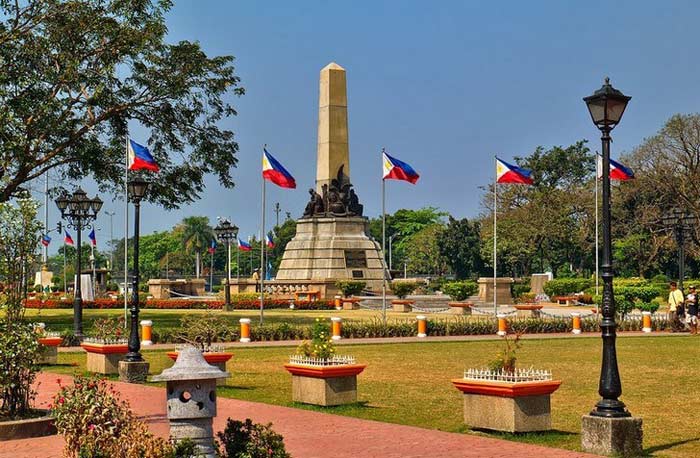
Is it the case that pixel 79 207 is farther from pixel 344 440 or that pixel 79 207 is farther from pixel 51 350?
pixel 344 440

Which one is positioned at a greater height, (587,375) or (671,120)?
(671,120)


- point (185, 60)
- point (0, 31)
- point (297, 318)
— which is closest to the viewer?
point (0, 31)

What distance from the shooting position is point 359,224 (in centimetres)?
6066

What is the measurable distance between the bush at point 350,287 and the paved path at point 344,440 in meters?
40.3

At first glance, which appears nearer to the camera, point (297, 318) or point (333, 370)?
point (333, 370)

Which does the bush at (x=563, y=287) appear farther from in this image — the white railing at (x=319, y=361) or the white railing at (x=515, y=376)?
the white railing at (x=515, y=376)

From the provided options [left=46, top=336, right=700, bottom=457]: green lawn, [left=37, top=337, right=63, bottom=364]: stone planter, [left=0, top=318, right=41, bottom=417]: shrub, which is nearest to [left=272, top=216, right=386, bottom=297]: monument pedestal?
[left=46, top=336, right=700, bottom=457]: green lawn

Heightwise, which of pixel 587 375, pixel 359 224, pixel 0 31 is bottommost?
pixel 587 375

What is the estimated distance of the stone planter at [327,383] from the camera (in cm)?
1465

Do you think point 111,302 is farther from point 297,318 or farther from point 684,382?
point 684,382

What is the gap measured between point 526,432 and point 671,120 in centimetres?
6297

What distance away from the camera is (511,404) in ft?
38.7

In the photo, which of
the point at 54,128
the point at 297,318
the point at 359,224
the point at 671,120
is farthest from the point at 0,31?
the point at 671,120

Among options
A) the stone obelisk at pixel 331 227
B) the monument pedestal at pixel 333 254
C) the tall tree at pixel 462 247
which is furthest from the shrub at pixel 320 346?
the tall tree at pixel 462 247
